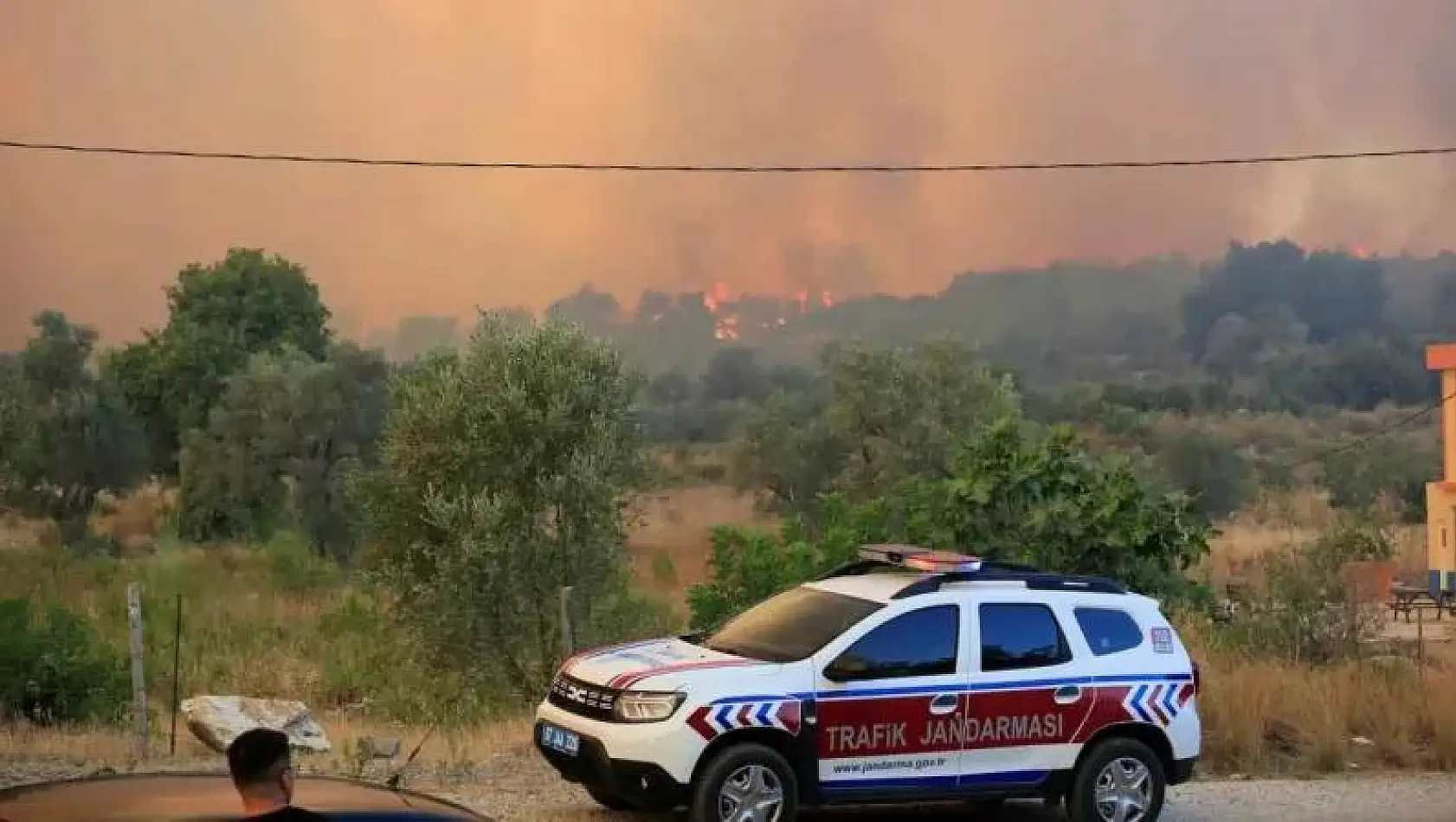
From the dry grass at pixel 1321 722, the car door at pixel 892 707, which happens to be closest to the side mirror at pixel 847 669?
the car door at pixel 892 707

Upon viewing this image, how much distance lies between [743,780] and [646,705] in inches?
29.2

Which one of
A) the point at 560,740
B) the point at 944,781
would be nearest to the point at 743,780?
the point at 560,740

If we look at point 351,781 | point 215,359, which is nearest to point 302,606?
point 351,781

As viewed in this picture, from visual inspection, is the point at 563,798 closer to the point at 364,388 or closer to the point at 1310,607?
the point at 1310,607

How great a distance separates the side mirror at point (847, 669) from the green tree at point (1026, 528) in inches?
306

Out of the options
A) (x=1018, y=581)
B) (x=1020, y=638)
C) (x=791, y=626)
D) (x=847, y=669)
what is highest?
(x=1018, y=581)

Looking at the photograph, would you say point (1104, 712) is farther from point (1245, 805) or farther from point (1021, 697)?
point (1245, 805)

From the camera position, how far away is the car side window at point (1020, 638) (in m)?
10.1

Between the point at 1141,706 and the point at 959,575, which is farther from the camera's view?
the point at 959,575

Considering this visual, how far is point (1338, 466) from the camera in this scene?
79.1m

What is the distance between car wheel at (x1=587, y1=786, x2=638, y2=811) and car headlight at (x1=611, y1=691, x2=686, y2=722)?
2.53 feet

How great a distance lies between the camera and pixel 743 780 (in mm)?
9352

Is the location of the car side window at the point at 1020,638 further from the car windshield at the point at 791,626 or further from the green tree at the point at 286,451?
the green tree at the point at 286,451

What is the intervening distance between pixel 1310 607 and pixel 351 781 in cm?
1544
